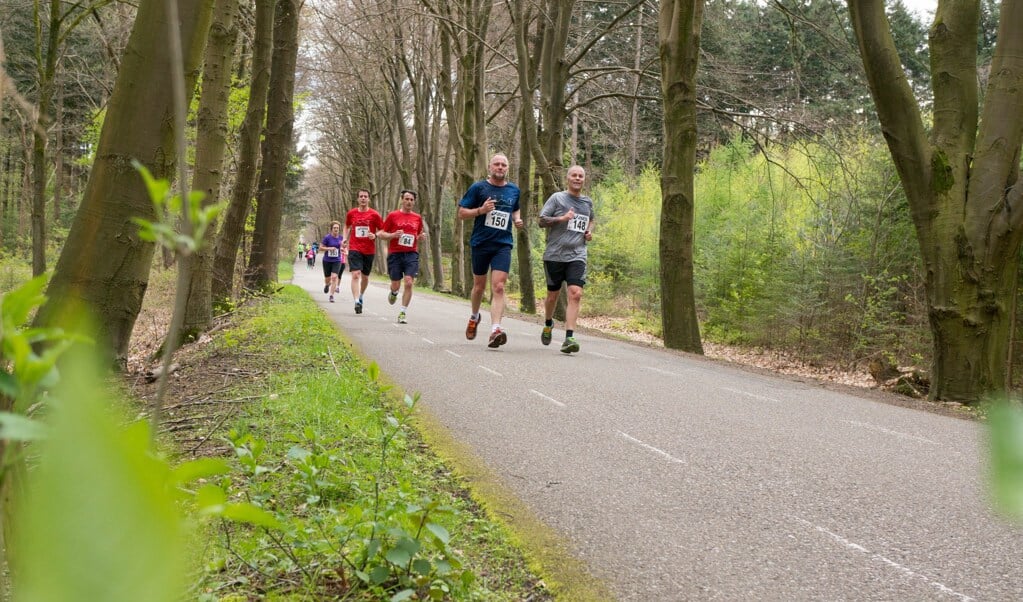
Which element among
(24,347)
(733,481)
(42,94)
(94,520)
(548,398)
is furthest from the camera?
(42,94)

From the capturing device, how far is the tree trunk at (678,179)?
1441 cm

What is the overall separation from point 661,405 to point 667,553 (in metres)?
3.69

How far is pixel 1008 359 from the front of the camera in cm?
1106

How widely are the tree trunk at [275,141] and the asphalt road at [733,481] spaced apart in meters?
8.90

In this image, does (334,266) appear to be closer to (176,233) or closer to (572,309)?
(572,309)

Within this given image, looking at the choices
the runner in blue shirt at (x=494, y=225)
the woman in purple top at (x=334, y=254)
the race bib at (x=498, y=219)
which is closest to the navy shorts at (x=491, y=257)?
the runner in blue shirt at (x=494, y=225)

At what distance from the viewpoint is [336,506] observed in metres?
3.85

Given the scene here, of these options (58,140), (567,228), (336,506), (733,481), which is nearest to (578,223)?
(567,228)

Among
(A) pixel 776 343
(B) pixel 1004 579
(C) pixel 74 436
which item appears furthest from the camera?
(A) pixel 776 343

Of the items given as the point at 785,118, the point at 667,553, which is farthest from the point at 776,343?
the point at 667,553

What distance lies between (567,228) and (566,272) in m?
0.62

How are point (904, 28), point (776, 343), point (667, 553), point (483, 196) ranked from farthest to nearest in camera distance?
point (776, 343)
point (904, 28)
point (483, 196)
point (667, 553)

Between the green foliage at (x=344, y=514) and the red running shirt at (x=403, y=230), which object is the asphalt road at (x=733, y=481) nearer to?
the green foliage at (x=344, y=514)

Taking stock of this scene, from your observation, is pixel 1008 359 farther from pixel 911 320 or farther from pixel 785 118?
pixel 785 118
